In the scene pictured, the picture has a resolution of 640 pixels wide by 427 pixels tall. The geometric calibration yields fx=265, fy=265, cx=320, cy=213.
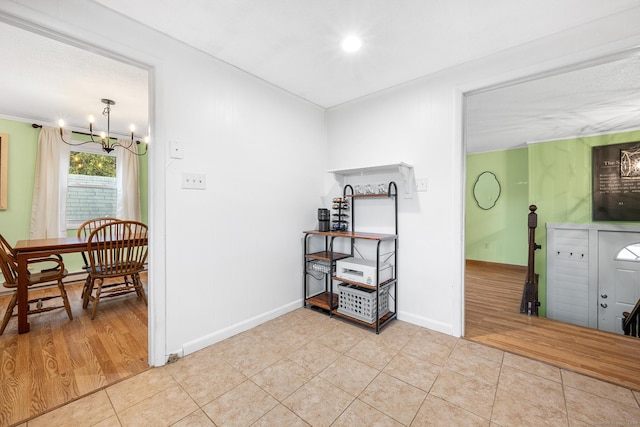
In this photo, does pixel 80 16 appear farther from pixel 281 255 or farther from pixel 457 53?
pixel 457 53

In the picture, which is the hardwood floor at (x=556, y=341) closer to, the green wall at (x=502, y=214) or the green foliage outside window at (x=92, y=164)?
the green wall at (x=502, y=214)

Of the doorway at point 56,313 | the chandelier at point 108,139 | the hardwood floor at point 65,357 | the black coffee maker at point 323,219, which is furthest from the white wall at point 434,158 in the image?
the chandelier at point 108,139

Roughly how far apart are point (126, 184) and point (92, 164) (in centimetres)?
51

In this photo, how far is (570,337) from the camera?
2.09 meters

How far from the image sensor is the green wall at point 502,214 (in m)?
4.76

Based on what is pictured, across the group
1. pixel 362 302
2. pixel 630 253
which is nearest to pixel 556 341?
pixel 362 302

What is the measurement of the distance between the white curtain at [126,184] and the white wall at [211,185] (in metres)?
3.03

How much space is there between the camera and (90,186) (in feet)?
13.1

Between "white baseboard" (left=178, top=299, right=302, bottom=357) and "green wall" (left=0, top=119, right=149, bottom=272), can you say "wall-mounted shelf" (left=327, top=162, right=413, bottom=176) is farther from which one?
"green wall" (left=0, top=119, right=149, bottom=272)

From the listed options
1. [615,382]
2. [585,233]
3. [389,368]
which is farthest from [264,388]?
[585,233]

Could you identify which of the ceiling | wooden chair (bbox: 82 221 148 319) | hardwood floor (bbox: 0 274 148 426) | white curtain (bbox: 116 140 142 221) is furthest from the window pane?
wooden chair (bbox: 82 221 148 319)

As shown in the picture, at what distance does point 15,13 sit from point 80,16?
255mm

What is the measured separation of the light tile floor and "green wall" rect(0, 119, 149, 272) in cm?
342

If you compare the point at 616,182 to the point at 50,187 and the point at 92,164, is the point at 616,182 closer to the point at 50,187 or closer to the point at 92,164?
the point at 92,164
